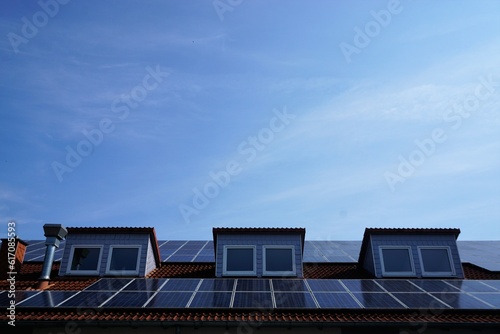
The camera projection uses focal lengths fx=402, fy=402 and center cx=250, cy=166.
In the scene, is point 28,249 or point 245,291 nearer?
point 245,291

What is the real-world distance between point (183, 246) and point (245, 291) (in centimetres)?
1008

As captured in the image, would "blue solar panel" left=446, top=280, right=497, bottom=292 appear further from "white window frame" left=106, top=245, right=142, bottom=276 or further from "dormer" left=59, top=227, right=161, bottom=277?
"white window frame" left=106, top=245, right=142, bottom=276

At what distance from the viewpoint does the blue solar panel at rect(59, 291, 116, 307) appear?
1385 centimetres

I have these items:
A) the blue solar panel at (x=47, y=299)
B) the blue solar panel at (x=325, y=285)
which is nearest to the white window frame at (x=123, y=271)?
the blue solar panel at (x=47, y=299)

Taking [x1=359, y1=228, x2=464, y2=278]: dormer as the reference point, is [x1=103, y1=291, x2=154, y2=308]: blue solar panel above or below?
below

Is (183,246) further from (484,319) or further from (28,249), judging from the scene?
(484,319)

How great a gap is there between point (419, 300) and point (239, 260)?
8137 millimetres

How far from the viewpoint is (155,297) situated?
574 inches

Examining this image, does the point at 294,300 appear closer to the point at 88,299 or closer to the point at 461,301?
the point at 461,301

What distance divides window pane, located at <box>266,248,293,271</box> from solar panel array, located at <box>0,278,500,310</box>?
1.93 metres

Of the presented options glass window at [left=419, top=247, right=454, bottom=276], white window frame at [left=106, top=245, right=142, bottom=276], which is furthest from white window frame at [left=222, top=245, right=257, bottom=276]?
glass window at [left=419, top=247, right=454, bottom=276]

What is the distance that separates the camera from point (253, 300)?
14.3m

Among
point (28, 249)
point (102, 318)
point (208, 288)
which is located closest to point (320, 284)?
point (208, 288)

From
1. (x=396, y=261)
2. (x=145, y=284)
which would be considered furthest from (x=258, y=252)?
(x=396, y=261)
